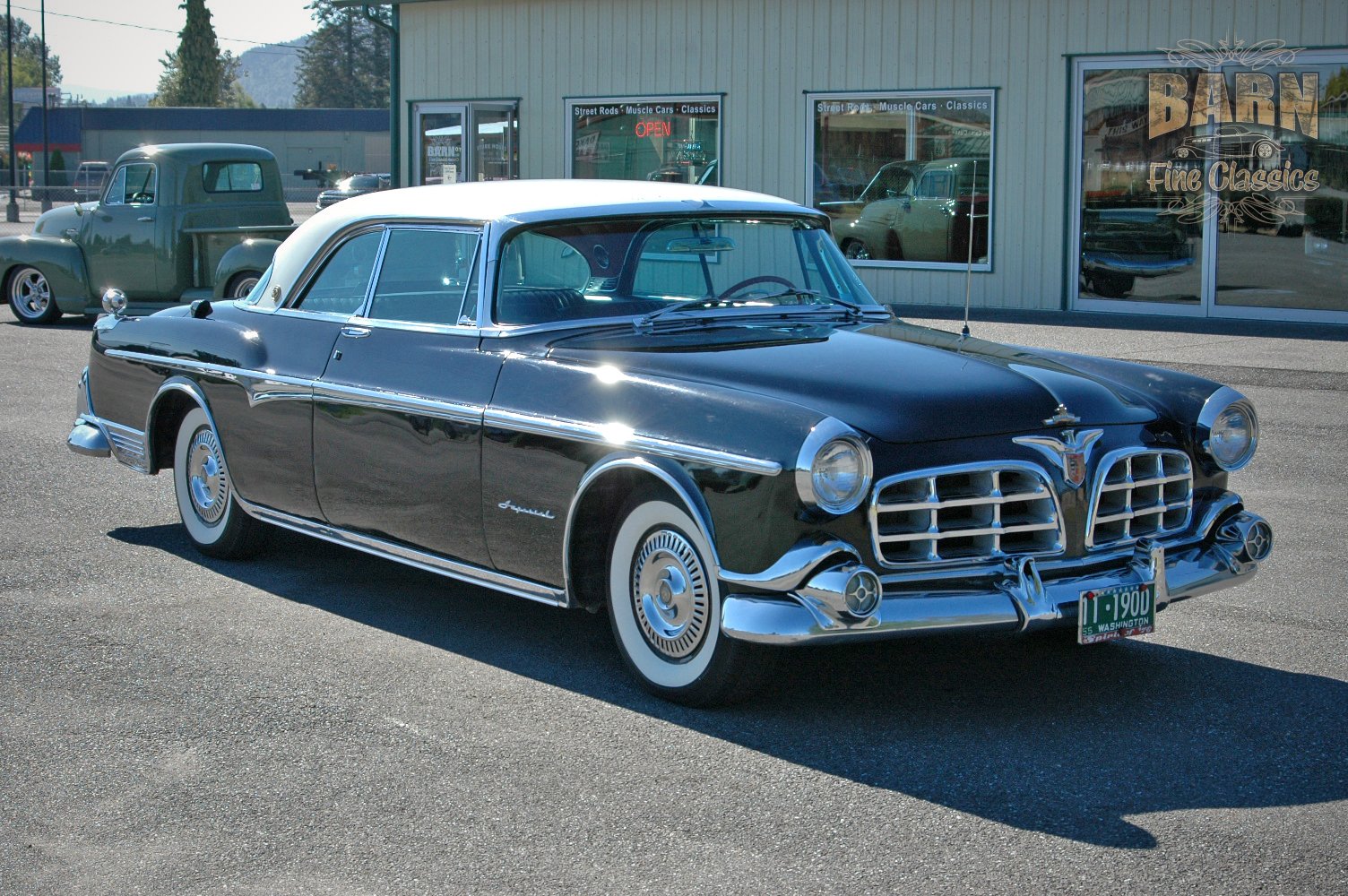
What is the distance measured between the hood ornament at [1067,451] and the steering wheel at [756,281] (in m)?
1.49

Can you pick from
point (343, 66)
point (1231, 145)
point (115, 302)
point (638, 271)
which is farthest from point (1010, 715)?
point (343, 66)

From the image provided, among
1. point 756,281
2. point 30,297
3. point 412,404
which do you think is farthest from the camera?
point 30,297

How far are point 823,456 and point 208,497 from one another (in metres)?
3.52

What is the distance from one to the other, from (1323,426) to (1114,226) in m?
7.77

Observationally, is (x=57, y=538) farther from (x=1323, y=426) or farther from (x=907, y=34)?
(x=907, y=34)

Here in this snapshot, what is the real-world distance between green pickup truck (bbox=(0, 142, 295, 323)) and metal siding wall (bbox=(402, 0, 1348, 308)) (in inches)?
213

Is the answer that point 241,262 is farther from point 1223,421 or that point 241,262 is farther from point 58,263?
point 1223,421

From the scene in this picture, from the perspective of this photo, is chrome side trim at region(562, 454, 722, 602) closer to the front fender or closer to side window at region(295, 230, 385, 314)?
side window at region(295, 230, 385, 314)

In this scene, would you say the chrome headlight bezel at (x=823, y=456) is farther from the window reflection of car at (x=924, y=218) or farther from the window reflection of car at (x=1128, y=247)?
the window reflection of car at (x=924, y=218)

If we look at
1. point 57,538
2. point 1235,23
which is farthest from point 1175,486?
point 1235,23

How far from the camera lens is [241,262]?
1611 centimetres

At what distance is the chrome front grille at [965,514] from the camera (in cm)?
458

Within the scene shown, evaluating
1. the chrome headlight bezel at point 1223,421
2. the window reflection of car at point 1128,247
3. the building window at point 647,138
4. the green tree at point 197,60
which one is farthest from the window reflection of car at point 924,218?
the green tree at point 197,60

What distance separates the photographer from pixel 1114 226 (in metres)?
17.8
